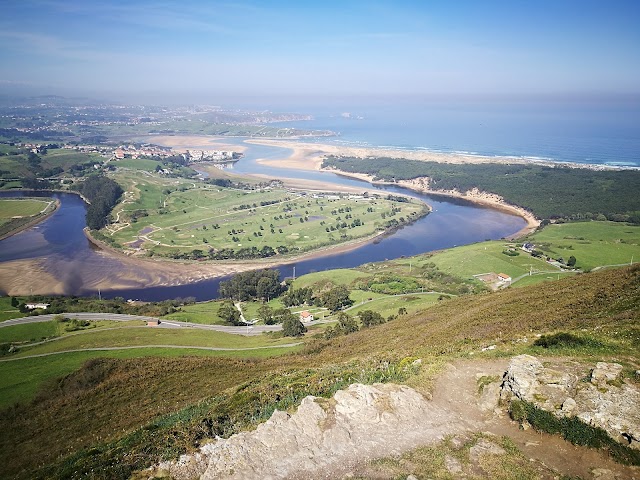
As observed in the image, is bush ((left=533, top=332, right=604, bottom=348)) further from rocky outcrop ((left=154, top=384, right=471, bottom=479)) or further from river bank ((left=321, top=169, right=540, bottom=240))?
river bank ((left=321, top=169, right=540, bottom=240))

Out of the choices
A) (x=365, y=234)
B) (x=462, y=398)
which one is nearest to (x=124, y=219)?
(x=365, y=234)

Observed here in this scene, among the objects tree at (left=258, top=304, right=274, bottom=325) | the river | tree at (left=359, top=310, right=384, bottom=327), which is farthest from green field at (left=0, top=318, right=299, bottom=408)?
the river

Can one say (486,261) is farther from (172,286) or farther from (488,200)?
(488,200)

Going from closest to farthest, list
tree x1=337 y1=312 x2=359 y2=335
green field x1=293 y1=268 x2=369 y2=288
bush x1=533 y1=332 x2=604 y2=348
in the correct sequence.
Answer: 1. bush x1=533 y1=332 x2=604 y2=348
2. tree x1=337 y1=312 x2=359 y2=335
3. green field x1=293 y1=268 x2=369 y2=288

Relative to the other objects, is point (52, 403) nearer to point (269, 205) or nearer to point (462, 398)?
point (462, 398)

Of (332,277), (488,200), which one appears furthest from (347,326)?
(488,200)

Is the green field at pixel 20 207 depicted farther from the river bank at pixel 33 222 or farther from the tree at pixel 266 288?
the tree at pixel 266 288

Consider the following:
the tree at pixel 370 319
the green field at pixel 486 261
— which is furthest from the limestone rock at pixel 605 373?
the green field at pixel 486 261
